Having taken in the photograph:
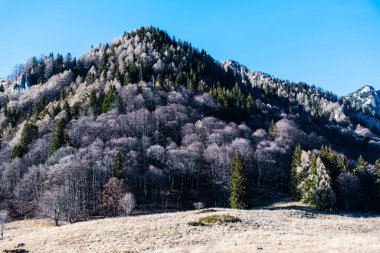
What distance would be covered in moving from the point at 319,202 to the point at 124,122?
68165 mm

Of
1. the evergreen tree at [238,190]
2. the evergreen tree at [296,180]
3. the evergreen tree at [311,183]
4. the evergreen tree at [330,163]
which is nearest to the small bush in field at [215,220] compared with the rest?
the evergreen tree at [238,190]

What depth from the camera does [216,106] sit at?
15350 cm

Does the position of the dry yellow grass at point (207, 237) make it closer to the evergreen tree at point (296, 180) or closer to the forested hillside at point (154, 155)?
the forested hillside at point (154, 155)

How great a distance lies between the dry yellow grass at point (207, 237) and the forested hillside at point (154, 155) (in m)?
20.6

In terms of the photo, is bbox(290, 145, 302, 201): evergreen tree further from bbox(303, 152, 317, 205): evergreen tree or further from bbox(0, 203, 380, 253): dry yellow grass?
bbox(0, 203, 380, 253): dry yellow grass

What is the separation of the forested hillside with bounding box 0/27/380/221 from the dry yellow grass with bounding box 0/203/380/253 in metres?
20.6

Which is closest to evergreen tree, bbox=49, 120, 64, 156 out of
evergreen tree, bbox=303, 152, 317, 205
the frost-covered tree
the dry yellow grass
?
the frost-covered tree

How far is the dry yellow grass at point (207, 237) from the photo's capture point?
122 ft

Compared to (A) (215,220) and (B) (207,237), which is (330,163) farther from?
(B) (207,237)

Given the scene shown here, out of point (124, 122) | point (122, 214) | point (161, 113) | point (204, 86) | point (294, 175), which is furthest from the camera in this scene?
point (204, 86)

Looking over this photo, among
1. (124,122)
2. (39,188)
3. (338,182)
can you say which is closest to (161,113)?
(124,122)

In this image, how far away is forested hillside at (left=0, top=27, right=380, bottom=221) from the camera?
8588 cm

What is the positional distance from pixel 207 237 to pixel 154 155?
65.2 meters

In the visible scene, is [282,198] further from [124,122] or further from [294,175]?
[124,122]
